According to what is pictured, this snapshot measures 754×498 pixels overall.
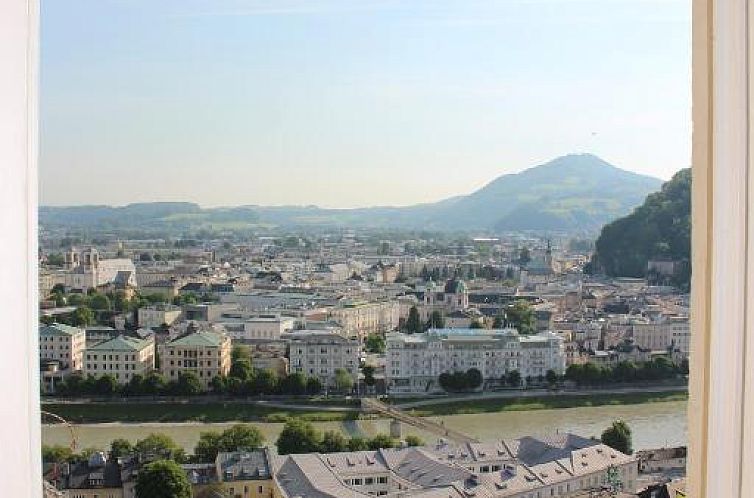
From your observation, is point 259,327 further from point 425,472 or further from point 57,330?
point 425,472

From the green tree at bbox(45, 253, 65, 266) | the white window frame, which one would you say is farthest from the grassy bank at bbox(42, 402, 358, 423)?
the white window frame

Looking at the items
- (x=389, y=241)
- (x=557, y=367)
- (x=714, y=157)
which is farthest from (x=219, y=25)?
(x=714, y=157)

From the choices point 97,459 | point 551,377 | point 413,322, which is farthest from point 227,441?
point 551,377

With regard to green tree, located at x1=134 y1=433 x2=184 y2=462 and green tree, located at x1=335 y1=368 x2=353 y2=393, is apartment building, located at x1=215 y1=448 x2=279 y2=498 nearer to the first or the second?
green tree, located at x1=134 y1=433 x2=184 y2=462

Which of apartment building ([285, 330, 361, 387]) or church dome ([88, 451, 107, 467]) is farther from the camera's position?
apartment building ([285, 330, 361, 387])

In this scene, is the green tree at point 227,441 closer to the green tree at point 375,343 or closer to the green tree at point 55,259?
the green tree at point 375,343

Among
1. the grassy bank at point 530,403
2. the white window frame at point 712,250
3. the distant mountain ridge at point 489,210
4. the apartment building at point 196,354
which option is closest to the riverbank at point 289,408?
the grassy bank at point 530,403

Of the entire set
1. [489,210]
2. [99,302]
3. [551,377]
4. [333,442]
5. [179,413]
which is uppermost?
[489,210]
